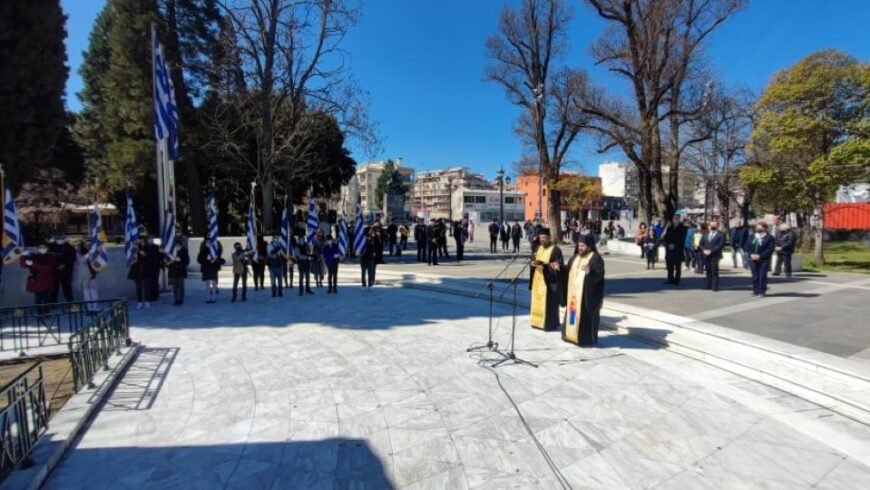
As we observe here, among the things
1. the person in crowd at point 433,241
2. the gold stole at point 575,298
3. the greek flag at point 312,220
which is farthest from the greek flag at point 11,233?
the person in crowd at point 433,241

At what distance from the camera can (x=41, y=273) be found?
11453mm

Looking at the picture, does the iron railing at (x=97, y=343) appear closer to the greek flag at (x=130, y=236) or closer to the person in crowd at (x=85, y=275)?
the person in crowd at (x=85, y=275)

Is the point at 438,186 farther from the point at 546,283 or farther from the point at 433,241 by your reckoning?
the point at 546,283

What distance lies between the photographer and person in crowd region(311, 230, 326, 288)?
1489 centimetres

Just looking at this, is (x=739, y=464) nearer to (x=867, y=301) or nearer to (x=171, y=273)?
(x=867, y=301)

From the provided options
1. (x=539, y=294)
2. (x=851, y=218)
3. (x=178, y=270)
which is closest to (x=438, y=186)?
(x=851, y=218)

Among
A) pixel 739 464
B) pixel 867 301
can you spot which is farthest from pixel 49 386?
pixel 867 301

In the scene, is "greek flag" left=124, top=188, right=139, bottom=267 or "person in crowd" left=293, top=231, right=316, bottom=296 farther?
"person in crowd" left=293, top=231, right=316, bottom=296

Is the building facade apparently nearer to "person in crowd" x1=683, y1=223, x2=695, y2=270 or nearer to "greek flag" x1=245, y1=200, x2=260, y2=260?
"person in crowd" x1=683, y1=223, x2=695, y2=270

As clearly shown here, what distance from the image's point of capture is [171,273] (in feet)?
42.0

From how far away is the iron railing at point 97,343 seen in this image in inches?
231

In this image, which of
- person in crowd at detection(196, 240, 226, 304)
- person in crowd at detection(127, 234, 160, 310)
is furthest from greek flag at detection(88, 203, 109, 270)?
person in crowd at detection(196, 240, 226, 304)

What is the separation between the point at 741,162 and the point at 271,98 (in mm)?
25805

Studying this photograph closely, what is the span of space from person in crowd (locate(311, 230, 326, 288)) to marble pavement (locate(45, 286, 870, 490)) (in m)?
6.78
